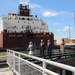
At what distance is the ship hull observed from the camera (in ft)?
125

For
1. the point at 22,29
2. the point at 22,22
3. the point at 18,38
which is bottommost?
the point at 18,38

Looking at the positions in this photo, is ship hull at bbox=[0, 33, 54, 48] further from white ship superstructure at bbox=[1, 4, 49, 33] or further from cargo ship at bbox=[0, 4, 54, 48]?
white ship superstructure at bbox=[1, 4, 49, 33]

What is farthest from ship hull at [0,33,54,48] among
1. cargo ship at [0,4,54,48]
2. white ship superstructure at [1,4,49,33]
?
white ship superstructure at [1,4,49,33]

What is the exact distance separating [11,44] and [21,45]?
1.85m

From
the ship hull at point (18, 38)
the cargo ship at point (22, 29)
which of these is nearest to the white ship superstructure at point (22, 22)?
the cargo ship at point (22, 29)

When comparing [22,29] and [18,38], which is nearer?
[18,38]

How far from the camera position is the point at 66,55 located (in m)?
18.8

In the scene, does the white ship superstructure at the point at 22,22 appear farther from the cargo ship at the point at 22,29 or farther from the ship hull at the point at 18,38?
the ship hull at the point at 18,38

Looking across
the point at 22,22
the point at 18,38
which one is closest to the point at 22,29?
the point at 22,22

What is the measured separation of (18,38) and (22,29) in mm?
3361

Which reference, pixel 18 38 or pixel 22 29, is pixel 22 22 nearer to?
pixel 22 29

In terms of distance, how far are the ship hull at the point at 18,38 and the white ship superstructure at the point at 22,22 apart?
1.77 metres

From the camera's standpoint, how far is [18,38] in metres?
39.7

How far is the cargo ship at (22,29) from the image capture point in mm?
38562
